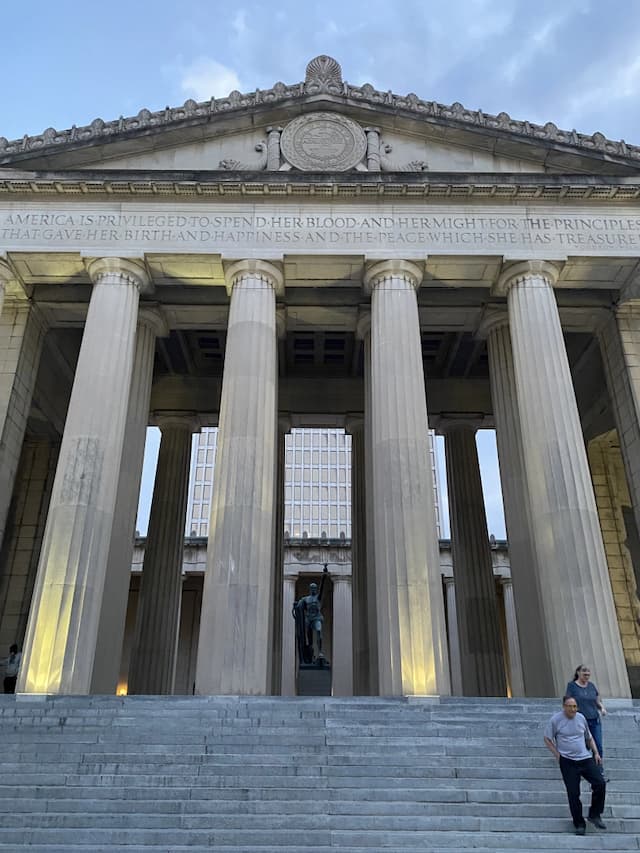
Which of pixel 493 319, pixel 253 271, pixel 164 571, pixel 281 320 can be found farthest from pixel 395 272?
pixel 164 571

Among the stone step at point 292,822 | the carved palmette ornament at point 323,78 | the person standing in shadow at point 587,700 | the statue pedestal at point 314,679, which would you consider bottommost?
the stone step at point 292,822

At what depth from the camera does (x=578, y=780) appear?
10211 mm

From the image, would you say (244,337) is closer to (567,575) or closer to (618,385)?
(567,575)

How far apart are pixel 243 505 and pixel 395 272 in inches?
385

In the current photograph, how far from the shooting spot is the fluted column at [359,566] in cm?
3003

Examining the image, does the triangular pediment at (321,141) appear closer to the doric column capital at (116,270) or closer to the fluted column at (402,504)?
the doric column capital at (116,270)

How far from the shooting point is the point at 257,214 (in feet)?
82.2

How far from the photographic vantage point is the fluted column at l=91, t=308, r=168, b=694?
22.5 metres

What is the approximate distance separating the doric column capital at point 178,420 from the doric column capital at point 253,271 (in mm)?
11529

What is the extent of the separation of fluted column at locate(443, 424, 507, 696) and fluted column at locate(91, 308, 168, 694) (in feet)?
49.5

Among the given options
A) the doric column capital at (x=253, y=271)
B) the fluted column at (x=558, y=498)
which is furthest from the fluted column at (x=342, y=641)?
the doric column capital at (x=253, y=271)

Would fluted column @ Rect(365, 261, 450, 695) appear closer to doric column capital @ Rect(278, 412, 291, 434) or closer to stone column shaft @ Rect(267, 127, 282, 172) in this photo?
stone column shaft @ Rect(267, 127, 282, 172)

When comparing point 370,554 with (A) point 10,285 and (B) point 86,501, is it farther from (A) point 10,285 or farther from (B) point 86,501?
(A) point 10,285

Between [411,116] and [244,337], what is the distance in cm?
1133
